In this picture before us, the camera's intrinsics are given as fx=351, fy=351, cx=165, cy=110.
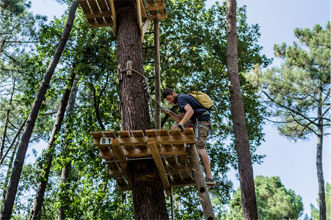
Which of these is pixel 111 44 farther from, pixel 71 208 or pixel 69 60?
pixel 71 208

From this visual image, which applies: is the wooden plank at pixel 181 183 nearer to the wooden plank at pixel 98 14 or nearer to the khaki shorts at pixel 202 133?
the khaki shorts at pixel 202 133

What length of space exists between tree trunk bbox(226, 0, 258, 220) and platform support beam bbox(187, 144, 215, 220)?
2.34 metres

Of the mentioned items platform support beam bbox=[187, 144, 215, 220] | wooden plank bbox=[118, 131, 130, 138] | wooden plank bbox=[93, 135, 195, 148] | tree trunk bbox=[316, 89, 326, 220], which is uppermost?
tree trunk bbox=[316, 89, 326, 220]

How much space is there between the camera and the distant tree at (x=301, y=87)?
1441cm

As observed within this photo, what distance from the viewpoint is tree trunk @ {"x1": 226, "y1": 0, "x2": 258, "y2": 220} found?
6297 millimetres

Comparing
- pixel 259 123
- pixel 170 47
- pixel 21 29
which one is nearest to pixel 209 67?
pixel 170 47

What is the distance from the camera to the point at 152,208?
4055 mm

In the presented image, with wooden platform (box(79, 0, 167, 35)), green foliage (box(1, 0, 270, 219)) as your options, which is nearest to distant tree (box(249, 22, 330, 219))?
green foliage (box(1, 0, 270, 219))

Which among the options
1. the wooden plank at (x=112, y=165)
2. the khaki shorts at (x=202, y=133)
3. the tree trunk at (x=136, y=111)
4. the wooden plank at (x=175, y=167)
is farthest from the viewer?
the khaki shorts at (x=202, y=133)

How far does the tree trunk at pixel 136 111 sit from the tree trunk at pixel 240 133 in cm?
257

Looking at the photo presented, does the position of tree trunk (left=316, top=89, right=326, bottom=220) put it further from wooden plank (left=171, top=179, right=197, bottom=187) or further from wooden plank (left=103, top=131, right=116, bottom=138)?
wooden plank (left=103, top=131, right=116, bottom=138)

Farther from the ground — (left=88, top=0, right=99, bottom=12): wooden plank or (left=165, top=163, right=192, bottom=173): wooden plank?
(left=88, top=0, right=99, bottom=12): wooden plank

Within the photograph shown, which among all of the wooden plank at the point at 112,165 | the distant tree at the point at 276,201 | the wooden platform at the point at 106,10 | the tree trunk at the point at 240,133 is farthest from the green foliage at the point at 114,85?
the distant tree at the point at 276,201

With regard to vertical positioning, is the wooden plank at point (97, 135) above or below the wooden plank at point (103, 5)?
below
